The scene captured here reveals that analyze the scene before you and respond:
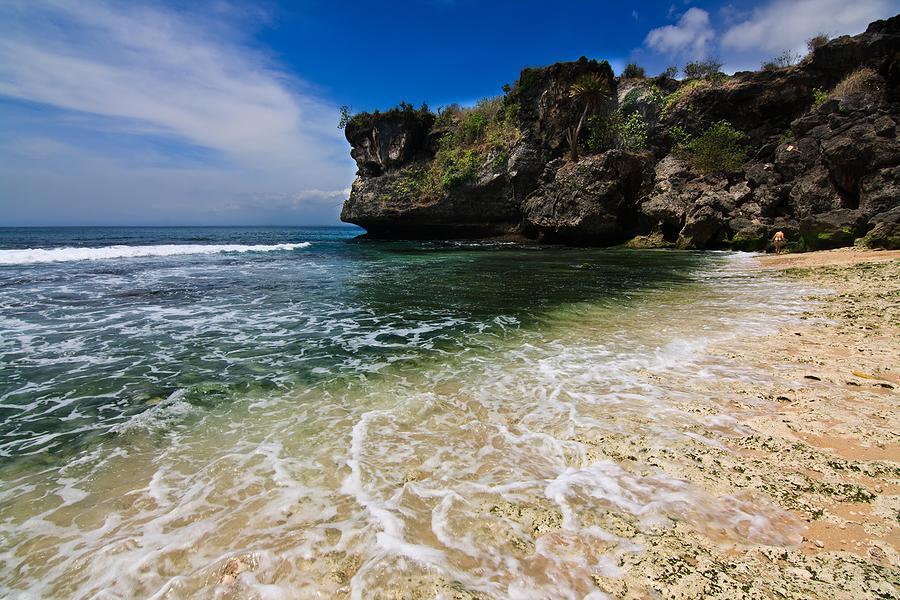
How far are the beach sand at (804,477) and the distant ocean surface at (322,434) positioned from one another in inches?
11.1

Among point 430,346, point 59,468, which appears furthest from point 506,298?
point 59,468

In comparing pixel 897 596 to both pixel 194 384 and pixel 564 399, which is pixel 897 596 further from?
pixel 194 384

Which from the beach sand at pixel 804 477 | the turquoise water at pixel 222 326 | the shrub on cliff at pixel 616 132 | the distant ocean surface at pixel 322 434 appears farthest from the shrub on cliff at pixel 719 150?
the beach sand at pixel 804 477

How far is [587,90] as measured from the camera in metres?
30.4

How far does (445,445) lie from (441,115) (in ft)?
144

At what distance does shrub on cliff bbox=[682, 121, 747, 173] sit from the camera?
90.3 ft

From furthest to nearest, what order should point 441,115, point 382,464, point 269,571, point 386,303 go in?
point 441,115, point 386,303, point 382,464, point 269,571

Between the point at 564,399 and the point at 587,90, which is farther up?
the point at 587,90

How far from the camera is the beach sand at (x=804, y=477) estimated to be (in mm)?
2207

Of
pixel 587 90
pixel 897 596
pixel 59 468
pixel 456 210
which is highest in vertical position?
pixel 587 90

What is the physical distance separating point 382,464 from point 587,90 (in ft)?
111

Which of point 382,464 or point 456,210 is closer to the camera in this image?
point 382,464

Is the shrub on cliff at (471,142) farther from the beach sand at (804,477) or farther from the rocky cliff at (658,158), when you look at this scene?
the beach sand at (804,477)

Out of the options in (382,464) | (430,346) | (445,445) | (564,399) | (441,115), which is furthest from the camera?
(441,115)
